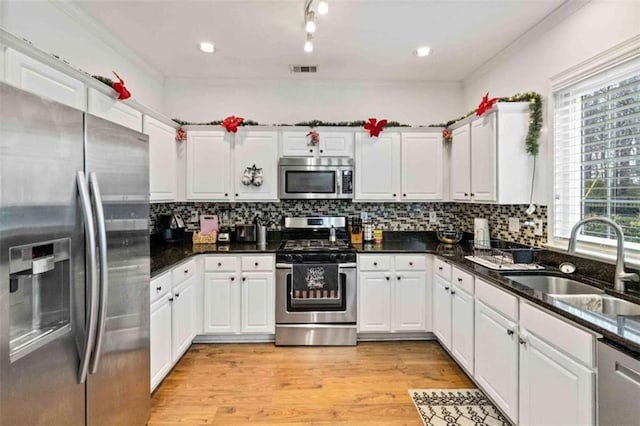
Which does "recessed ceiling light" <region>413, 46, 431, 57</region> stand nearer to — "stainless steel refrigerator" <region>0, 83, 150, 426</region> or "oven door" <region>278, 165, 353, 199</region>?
"oven door" <region>278, 165, 353, 199</region>

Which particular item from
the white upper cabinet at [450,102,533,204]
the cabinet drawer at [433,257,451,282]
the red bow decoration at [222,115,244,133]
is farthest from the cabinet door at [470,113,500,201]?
the red bow decoration at [222,115,244,133]

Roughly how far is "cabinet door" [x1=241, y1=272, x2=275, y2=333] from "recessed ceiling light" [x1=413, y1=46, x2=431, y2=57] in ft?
8.32

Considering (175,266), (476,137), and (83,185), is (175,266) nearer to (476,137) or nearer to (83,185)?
(83,185)

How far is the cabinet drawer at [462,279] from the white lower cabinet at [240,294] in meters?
1.66

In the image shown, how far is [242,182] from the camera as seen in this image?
3.47 m

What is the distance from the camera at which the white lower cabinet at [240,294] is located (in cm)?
313

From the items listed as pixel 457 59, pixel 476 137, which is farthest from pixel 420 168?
pixel 457 59

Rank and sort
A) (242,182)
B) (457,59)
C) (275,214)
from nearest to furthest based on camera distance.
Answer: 1. (457,59)
2. (242,182)
3. (275,214)

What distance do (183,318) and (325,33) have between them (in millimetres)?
2716

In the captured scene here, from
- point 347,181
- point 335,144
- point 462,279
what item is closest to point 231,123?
point 335,144

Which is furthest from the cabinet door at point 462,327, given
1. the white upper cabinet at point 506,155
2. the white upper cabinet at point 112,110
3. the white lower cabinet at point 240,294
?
the white upper cabinet at point 112,110

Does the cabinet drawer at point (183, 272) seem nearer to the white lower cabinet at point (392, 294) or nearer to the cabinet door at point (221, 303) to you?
the cabinet door at point (221, 303)

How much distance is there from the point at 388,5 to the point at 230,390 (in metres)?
3.07

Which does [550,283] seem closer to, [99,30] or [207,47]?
[207,47]
